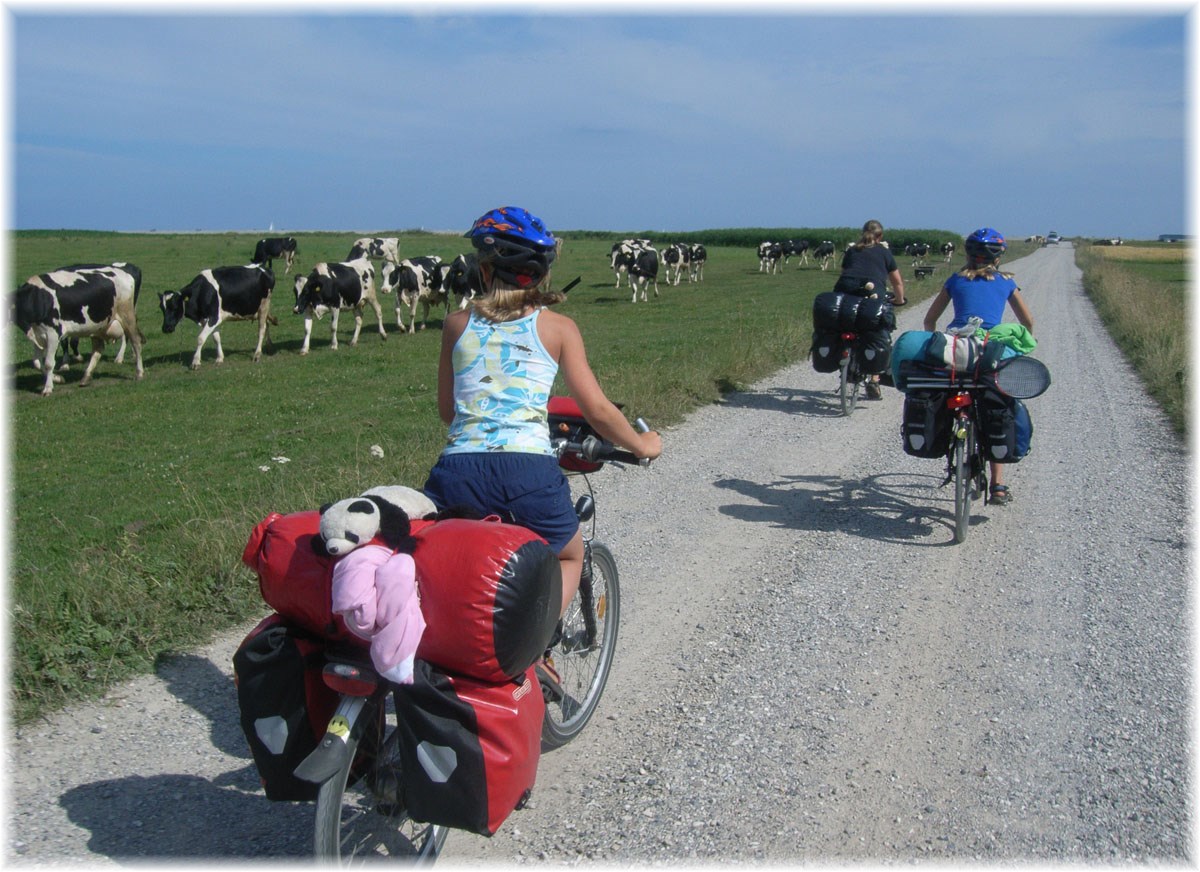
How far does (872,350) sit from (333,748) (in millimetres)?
9497

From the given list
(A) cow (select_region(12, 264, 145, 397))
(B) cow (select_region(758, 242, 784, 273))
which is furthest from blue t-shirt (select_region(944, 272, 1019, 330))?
(B) cow (select_region(758, 242, 784, 273))

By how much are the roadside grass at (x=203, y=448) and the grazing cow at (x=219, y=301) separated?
2.13 feet

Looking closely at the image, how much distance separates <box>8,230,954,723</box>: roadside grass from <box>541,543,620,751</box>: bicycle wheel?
1757 mm

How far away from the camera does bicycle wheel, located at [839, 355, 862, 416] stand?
10875 millimetres

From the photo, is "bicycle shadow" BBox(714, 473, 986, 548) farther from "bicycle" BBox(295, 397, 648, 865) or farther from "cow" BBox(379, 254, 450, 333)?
"cow" BBox(379, 254, 450, 333)

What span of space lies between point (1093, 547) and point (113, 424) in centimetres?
1171

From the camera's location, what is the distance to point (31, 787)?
341 cm

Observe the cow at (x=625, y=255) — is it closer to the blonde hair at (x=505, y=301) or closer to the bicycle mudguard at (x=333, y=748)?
the blonde hair at (x=505, y=301)

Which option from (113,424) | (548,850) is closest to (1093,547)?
(548,850)

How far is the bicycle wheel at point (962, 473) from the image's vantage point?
6410 millimetres

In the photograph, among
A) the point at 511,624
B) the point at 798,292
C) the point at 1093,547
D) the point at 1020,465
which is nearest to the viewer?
the point at 511,624

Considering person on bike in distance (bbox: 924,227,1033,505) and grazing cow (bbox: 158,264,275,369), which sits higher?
person on bike in distance (bbox: 924,227,1033,505)

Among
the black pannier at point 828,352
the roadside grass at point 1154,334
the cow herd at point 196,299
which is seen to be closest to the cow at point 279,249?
the cow herd at point 196,299

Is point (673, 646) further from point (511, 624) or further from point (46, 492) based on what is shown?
point (46, 492)
